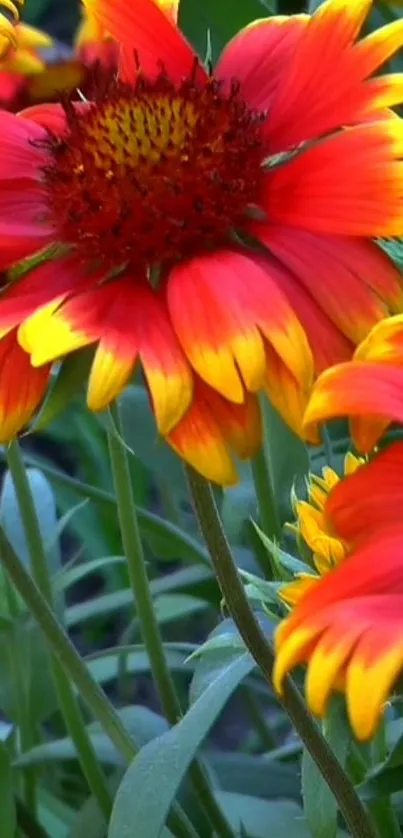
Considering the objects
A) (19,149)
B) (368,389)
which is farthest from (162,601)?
(368,389)

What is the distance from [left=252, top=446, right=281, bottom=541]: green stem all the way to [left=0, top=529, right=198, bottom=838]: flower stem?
0.41ft

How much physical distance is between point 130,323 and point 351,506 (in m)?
0.08

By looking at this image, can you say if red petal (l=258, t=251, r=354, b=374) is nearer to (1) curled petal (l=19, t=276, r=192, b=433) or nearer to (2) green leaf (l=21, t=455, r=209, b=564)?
(1) curled petal (l=19, t=276, r=192, b=433)

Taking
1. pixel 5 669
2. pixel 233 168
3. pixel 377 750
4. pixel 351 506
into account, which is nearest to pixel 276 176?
pixel 233 168

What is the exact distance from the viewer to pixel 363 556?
32cm

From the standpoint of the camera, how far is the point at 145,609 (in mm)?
607

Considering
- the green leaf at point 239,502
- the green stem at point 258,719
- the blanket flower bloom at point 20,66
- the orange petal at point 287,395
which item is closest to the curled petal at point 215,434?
the orange petal at point 287,395

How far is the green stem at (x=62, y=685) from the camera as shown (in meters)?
0.60

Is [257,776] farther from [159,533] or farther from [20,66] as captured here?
[20,66]

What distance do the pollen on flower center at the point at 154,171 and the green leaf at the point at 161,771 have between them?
18 centimetres

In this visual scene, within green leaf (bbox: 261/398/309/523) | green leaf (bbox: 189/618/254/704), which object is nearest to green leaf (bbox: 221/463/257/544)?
green leaf (bbox: 261/398/309/523)

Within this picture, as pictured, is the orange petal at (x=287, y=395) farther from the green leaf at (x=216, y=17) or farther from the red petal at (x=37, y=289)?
the green leaf at (x=216, y=17)

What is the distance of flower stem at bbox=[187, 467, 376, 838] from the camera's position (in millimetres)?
394

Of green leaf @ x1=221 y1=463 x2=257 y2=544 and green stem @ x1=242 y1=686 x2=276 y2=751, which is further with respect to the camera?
green stem @ x1=242 y1=686 x2=276 y2=751
